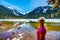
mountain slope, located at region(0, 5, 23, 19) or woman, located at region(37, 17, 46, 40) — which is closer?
woman, located at region(37, 17, 46, 40)

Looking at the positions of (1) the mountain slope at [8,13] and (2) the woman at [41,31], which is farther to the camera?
(1) the mountain slope at [8,13]

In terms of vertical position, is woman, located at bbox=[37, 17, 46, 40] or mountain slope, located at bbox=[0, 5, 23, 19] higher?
mountain slope, located at bbox=[0, 5, 23, 19]

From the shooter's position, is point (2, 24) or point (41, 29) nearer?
point (41, 29)

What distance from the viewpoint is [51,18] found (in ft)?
8.38

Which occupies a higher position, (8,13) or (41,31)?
(8,13)

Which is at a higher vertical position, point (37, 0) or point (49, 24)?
point (37, 0)

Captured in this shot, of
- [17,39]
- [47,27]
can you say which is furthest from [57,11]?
[17,39]

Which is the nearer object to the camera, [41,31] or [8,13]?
[41,31]

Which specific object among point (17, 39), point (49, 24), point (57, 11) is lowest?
point (17, 39)

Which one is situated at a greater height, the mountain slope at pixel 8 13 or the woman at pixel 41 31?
the mountain slope at pixel 8 13

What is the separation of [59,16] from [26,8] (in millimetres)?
439

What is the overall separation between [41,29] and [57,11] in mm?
318

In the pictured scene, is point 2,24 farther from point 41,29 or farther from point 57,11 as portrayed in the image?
point 57,11

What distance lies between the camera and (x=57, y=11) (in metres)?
A: 2.55
